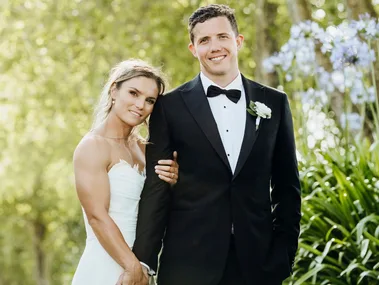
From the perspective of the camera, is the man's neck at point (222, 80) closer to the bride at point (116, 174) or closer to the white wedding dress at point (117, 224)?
the bride at point (116, 174)

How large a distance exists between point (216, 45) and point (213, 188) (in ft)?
2.22

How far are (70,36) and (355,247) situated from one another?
30.5 feet

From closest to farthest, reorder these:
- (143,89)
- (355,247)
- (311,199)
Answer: (143,89), (355,247), (311,199)

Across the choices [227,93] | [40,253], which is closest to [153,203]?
[227,93]

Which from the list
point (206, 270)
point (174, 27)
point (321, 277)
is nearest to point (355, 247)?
point (321, 277)

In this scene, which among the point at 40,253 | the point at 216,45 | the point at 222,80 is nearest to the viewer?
the point at 216,45

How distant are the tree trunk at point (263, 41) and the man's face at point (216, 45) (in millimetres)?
7396

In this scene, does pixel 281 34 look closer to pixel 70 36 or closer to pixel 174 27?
pixel 174 27

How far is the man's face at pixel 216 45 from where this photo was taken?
399cm

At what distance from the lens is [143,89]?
13.6ft

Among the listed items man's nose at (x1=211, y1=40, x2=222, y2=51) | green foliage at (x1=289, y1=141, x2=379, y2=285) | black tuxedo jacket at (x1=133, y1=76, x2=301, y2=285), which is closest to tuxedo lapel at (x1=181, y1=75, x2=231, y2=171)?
black tuxedo jacket at (x1=133, y1=76, x2=301, y2=285)

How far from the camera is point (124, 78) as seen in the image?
4223mm

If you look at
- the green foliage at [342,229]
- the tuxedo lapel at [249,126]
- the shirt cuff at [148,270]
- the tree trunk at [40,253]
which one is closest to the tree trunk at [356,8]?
the green foliage at [342,229]

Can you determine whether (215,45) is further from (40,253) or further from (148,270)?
(40,253)
